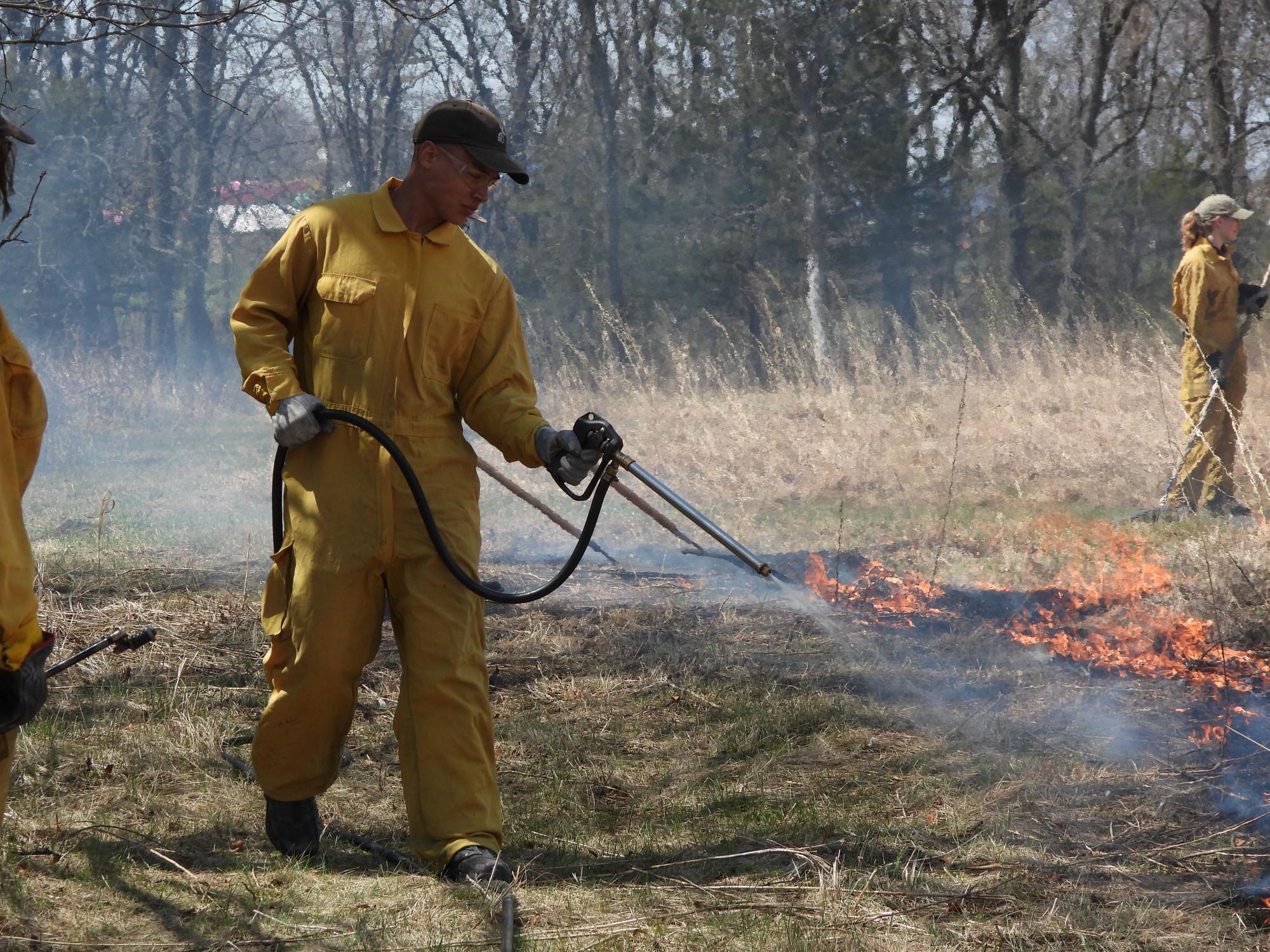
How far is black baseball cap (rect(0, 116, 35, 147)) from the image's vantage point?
79.7 inches

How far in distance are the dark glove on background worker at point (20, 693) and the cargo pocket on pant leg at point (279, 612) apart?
107 centimetres

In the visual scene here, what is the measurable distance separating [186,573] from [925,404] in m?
7.18

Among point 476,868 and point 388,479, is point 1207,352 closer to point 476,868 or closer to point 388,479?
point 388,479

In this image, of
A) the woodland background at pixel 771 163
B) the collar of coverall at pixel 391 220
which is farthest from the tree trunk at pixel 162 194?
the collar of coverall at pixel 391 220

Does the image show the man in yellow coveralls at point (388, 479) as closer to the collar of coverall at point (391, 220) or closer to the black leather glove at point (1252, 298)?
the collar of coverall at point (391, 220)

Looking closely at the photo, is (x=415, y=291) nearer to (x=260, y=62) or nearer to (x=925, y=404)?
(x=925, y=404)

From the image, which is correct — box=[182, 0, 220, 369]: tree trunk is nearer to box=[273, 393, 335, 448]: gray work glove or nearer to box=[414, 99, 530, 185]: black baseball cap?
box=[414, 99, 530, 185]: black baseball cap

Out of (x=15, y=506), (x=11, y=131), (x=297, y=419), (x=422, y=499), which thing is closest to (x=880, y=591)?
(x=422, y=499)

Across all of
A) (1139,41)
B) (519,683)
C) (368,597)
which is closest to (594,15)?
(1139,41)

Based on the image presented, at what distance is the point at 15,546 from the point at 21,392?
282mm

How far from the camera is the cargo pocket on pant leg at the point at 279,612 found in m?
3.15

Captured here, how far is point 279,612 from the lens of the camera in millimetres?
3199

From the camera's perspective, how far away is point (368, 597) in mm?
3168

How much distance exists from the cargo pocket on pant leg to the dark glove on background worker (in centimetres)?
107
